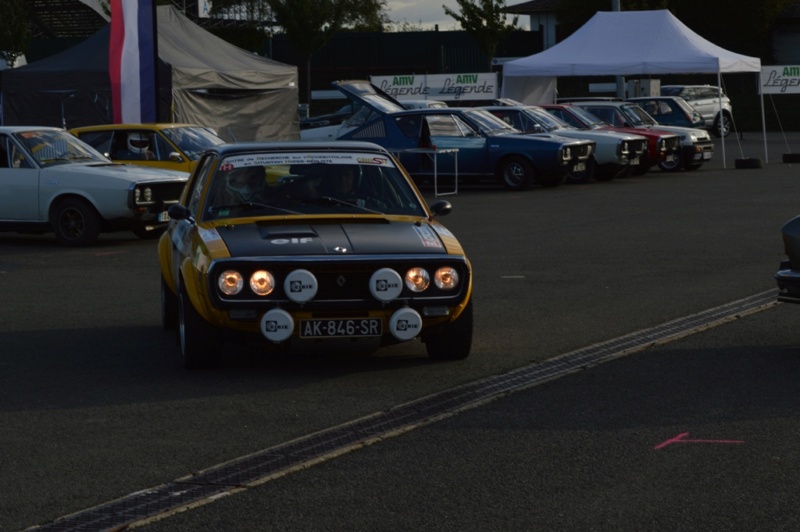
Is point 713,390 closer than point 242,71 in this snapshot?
Yes

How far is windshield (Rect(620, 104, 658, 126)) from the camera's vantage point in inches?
1209

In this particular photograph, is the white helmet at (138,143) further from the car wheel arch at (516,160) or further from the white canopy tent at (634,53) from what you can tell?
the white canopy tent at (634,53)

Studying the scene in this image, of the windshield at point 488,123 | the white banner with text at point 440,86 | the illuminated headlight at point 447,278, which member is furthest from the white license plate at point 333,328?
the white banner with text at point 440,86

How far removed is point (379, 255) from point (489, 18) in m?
51.8

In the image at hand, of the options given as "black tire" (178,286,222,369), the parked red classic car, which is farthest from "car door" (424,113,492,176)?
"black tire" (178,286,222,369)

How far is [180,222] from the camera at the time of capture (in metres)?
9.77

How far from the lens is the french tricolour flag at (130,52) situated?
21484 millimetres

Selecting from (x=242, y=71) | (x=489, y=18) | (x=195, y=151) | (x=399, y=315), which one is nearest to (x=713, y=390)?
(x=399, y=315)

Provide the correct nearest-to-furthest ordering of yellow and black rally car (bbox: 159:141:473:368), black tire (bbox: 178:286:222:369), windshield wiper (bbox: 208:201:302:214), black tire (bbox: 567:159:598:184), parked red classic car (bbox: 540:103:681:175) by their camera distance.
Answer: yellow and black rally car (bbox: 159:141:473:368) → black tire (bbox: 178:286:222:369) → windshield wiper (bbox: 208:201:302:214) → black tire (bbox: 567:159:598:184) → parked red classic car (bbox: 540:103:681:175)

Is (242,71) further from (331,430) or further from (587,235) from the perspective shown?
(331,430)

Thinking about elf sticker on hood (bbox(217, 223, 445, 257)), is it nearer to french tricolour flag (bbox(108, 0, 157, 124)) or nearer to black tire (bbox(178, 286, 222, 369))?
black tire (bbox(178, 286, 222, 369))

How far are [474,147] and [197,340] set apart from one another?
18.1 m

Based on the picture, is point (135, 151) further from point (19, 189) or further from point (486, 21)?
point (486, 21)

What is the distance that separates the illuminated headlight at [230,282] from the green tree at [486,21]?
51878 mm
